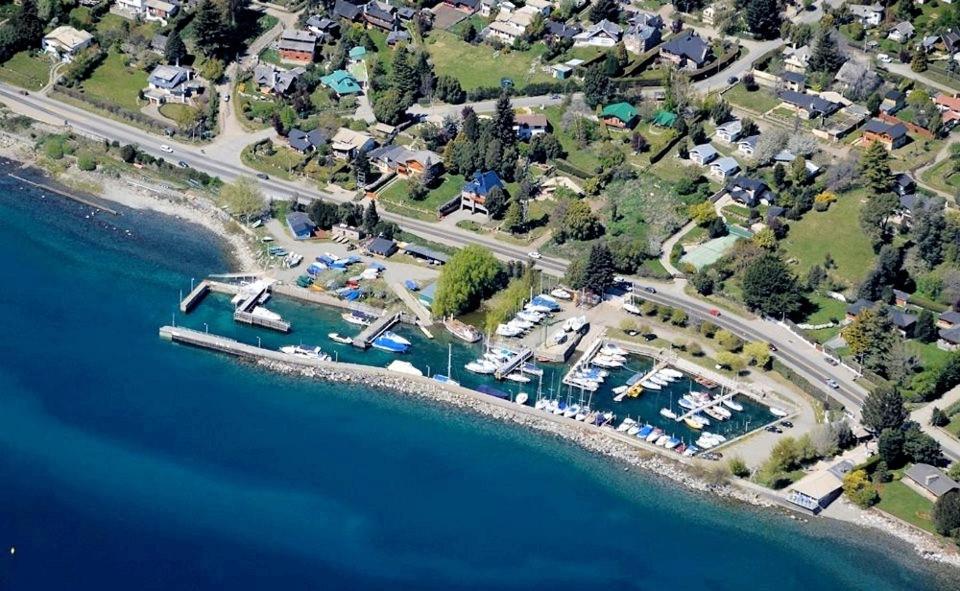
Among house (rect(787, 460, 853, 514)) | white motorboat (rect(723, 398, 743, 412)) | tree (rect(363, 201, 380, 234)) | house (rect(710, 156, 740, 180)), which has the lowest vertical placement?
white motorboat (rect(723, 398, 743, 412))

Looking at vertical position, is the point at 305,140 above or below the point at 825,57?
below

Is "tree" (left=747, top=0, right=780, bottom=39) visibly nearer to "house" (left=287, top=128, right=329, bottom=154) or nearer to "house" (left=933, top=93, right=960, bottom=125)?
"house" (left=933, top=93, right=960, bottom=125)

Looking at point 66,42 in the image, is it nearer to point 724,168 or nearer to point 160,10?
point 160,10

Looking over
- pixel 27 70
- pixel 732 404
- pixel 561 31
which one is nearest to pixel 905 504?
pixel 732 404

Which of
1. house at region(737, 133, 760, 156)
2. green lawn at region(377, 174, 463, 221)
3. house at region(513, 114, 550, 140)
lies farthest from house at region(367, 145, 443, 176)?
house at region(737, 133, 760, 156)

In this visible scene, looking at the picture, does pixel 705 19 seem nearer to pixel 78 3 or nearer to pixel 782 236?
pixel 782 236

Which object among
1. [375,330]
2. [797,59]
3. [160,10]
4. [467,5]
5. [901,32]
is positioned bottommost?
[375,330]
